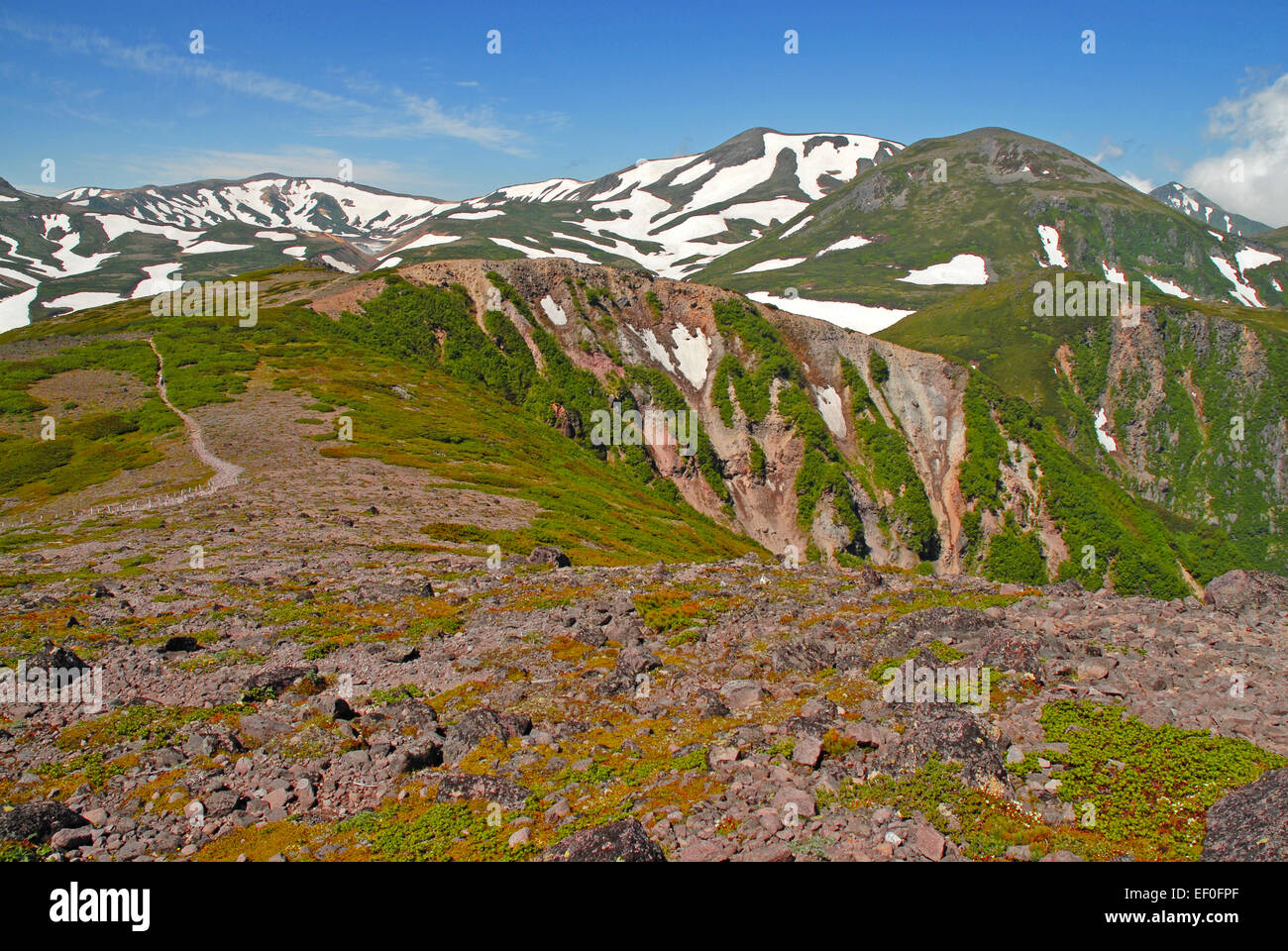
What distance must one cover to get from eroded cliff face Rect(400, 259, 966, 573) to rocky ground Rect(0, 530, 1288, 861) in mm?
65578

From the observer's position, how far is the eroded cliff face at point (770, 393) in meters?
91.4

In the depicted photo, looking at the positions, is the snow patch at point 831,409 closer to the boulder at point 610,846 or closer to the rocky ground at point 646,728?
the rocky ground at point 646,728

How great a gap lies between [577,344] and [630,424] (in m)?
14.4

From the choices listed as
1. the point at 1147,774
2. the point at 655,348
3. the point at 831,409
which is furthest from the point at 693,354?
the point at 1147,774

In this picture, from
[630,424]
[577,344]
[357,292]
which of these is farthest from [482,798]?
[357,292]

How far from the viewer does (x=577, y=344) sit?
9744 cm

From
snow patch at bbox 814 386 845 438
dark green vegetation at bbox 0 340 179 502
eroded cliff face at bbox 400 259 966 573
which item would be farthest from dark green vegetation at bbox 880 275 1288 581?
dark green vegetation at bbox 0 340 179 502

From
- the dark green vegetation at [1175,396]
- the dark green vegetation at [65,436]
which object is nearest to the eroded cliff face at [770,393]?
the dark green vegetation at [1175,396]

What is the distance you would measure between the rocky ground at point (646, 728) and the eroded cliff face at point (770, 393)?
2582 inches

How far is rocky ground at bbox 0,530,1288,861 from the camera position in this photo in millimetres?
11938

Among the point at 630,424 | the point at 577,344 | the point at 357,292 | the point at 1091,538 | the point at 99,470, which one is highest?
the point at 357,292

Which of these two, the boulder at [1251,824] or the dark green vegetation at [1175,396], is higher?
the dark green vegetation at [1175,396]

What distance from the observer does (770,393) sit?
9688cm
